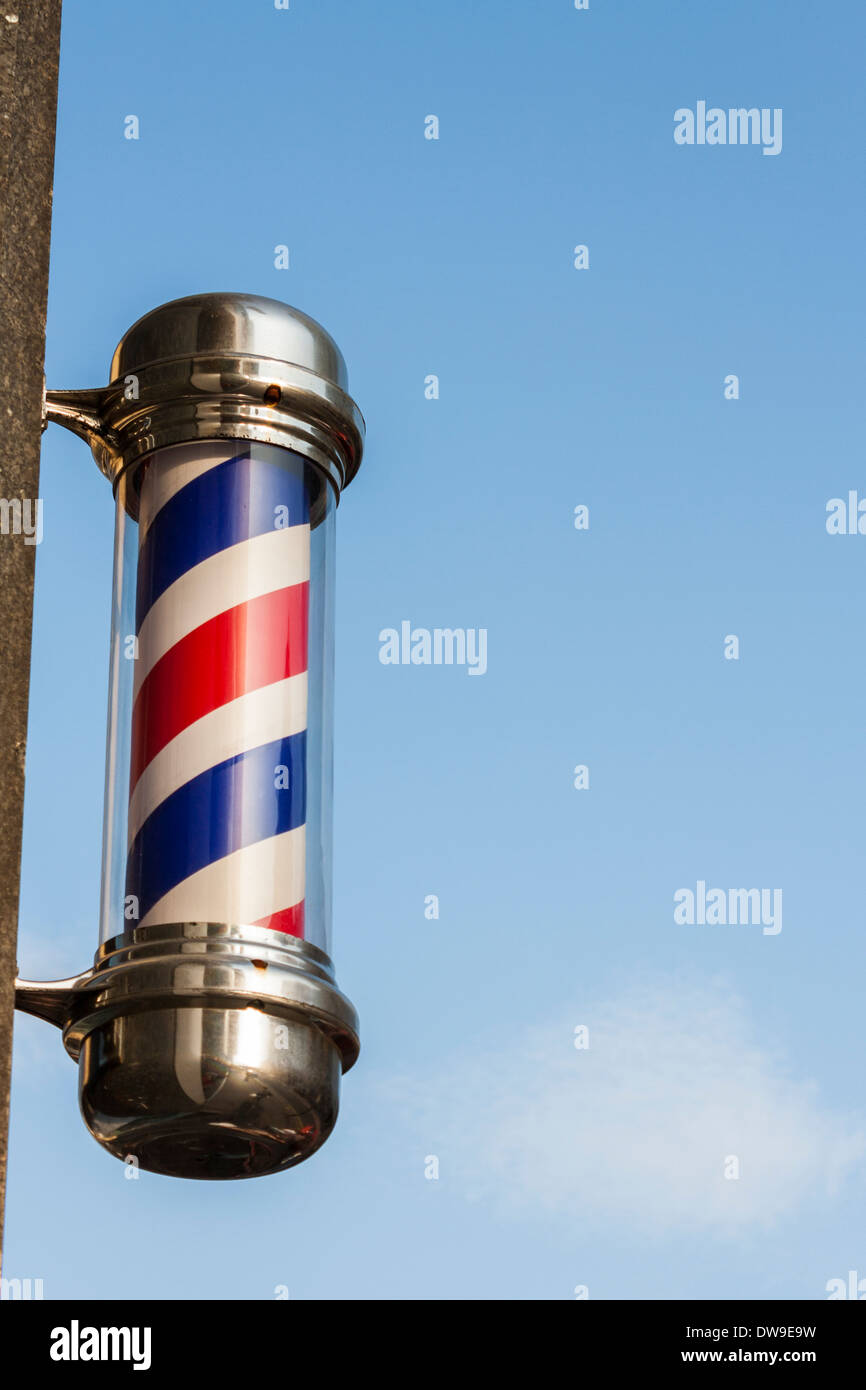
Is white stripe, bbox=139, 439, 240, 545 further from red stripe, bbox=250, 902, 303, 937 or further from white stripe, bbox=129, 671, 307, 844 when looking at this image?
red stripe, bbox=250, 902, 303, 937

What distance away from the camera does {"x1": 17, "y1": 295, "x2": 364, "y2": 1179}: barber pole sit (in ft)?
14.5

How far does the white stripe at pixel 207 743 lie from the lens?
4590 millimetres

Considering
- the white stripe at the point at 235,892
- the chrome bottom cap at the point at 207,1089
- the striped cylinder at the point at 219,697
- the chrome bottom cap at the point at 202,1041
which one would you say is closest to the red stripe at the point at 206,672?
the striped cylinder at the point at 219,697

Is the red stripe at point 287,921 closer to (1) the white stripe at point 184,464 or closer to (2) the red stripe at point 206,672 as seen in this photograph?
(2) the red stripe at point 206,672

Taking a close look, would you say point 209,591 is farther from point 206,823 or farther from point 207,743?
point 206,823

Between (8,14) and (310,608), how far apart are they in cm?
136

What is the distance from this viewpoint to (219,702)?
15.1 feet

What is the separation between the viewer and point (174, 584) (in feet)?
15.4

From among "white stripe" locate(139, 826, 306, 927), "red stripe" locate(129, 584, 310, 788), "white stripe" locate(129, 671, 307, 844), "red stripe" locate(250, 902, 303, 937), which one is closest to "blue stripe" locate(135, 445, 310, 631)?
"red stripe" locate(129, 584, 310, 788)

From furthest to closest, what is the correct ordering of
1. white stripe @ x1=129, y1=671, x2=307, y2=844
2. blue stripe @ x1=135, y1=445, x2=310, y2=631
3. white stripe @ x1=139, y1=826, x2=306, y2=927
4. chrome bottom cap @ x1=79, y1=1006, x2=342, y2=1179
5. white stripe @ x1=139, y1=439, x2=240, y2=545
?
white stripe @ x1=139, y1=439, x2=240, y2=545 → blue stripe @ x1=135, y1=445, x2=310, y2=631 → white stripe @ x1=129, y1=671, x2=307, y2=844 → white stripe @ x1=139, y1=826, x2=306, y2=927 → chrome bottom cap @ x1=79, y1=1006, x2=342, y2=1179

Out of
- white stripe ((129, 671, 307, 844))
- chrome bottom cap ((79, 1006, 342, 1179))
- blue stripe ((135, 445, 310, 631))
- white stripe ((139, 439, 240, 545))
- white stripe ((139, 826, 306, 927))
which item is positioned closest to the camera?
chrome bottom cap ((79, 1006, 342, 1179))
